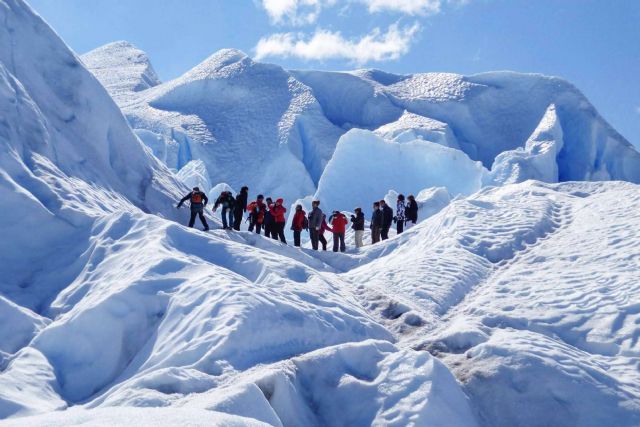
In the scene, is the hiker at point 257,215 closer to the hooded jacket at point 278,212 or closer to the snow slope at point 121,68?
the hooded jacket at point 278,212

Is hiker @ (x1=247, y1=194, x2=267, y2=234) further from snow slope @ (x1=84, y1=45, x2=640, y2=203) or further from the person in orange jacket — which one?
snow slope @ (x1=84, y1=45, x2=640, y2=203)

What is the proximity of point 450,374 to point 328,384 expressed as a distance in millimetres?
1003

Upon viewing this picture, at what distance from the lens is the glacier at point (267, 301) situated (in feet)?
18.8

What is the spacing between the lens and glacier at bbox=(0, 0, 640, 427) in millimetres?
5742

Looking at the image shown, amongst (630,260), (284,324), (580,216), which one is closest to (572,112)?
(580,216)

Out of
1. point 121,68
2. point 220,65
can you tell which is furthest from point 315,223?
point 121,68

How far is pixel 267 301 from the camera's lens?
7.13 metres

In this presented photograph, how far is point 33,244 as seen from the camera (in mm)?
8992

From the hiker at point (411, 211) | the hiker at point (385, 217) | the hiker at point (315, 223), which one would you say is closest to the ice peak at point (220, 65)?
the hiker at point (411, 211)

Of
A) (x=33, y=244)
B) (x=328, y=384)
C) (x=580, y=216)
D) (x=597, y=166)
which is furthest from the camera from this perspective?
(x=597, y=166)

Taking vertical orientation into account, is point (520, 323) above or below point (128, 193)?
below

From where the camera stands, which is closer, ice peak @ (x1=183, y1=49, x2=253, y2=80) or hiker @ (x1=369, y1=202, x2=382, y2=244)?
hiker @ (x1=369, y1=202, x2=382, y2=244)

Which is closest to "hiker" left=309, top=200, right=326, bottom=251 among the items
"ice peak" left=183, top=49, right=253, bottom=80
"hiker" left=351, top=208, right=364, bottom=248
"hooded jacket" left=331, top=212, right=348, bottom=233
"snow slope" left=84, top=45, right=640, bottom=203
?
"hooded jacket" left=331, top=212, right=348, bottom=233

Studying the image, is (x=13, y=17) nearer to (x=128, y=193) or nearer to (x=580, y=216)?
(x=128, y=193)
